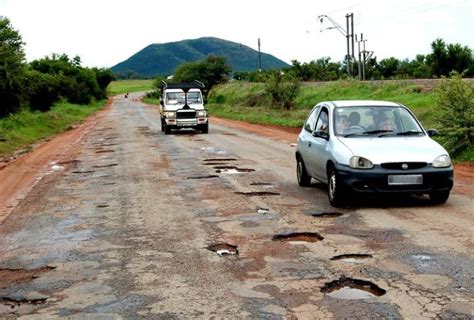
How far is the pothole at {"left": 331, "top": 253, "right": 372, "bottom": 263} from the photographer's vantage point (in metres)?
6.49

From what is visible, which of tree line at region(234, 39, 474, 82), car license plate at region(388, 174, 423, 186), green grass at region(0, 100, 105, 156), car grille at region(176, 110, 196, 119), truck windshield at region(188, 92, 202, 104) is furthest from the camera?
tree line at region(234, 39, 474, 82)

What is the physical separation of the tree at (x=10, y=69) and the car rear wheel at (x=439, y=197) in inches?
1195

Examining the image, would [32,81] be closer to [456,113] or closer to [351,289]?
[456,113]

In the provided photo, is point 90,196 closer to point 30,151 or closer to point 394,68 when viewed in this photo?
point 30,151

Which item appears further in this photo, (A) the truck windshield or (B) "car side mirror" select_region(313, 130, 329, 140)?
(A) the truck windshield

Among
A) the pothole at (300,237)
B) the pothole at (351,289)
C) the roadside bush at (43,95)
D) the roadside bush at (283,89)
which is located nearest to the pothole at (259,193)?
the pothole at (300,237)

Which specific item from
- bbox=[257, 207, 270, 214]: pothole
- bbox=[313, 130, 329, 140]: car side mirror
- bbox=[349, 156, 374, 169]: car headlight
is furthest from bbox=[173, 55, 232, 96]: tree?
bbox=[349, 156, 374, 169]: car headlight

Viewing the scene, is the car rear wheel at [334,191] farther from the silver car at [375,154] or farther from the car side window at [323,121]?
the car side window at [323,121]

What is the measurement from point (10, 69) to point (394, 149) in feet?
103

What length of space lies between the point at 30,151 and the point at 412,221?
17533 millimetres

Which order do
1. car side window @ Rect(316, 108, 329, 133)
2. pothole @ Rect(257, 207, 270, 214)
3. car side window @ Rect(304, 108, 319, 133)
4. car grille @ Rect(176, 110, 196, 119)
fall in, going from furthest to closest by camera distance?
car grille @ Rect(176, 110, 196, 119), car side window @ Rect(304, 108, 319, 133), car side window @ Rect(316, 108, 329, 133), pothole @ Rect(257, 207, 270, 214)

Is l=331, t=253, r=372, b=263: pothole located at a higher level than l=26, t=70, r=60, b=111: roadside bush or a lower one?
lower

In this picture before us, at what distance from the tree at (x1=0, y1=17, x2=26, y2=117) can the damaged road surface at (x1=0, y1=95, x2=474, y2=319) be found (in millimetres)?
25421

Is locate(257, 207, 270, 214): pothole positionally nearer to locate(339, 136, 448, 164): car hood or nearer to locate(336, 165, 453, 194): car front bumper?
locate(336, 165, 453, 194): car front bumper
